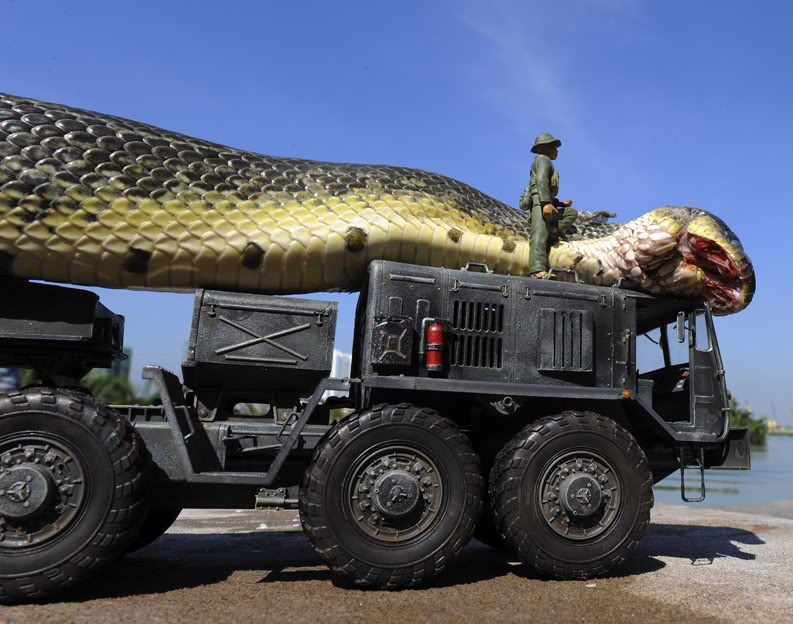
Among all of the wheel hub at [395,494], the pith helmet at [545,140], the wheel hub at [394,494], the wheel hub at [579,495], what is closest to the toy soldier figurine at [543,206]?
the pith helmet at [545,140]

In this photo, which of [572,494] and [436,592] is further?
[572,494]

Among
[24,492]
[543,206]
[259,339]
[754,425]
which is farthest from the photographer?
[754,425]

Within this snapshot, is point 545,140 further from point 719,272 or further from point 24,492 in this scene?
point 24,492

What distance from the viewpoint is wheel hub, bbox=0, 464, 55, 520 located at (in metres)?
3.99

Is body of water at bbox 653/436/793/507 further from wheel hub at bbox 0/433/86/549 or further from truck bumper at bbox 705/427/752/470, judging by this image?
wheel hub at bbox 0/433/86/549

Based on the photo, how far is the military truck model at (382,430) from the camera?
13.7 feet

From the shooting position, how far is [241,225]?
5.57m

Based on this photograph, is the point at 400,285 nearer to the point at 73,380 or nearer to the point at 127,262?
the point at 127,262

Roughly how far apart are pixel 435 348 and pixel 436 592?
165 centimetres

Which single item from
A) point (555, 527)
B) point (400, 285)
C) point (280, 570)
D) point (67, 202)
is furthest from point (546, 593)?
point (67, 202)

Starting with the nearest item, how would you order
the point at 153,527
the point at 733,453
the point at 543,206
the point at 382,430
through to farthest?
the point at 382,430
the point at 733,453
the point at 153,527
the point at 543,206

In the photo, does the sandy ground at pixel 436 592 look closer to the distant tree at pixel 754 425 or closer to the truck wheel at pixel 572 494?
the truck wheel at pixel 572 494

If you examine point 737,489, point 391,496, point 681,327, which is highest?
point 681,327

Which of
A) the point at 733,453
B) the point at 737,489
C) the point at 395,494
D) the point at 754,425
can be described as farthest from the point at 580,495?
the point at 754,425
